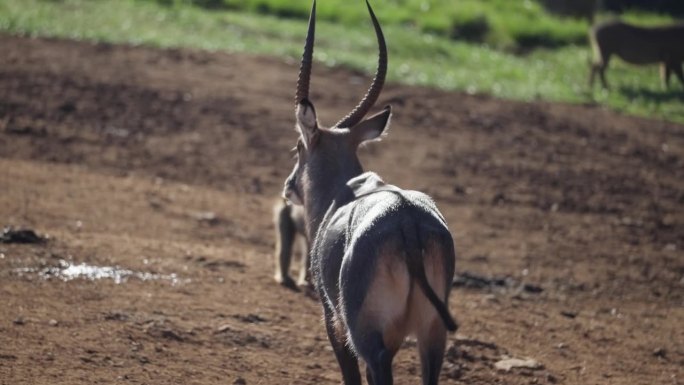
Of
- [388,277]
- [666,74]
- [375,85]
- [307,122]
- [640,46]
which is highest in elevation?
[375,85]

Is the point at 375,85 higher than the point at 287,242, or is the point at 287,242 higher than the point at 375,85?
the point at 375,85

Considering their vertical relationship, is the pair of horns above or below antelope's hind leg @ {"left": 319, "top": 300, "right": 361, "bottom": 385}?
above

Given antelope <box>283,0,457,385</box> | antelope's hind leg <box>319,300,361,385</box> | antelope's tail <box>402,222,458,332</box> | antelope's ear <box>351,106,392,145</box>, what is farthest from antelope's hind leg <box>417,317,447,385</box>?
antelope's ear <box>351,106,392,145</box>

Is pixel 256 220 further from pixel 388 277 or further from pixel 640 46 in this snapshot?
pixel 640 46

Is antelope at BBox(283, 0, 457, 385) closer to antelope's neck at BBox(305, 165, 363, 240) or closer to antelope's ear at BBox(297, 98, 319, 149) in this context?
antelope's neck at BBox(305, 165, 363, 240)

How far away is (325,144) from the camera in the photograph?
23.6ft

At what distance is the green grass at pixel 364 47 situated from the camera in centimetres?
1788

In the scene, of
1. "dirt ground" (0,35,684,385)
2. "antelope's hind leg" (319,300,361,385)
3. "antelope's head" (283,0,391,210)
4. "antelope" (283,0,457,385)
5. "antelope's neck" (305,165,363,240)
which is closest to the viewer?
"antelope" (283,0,457,385)

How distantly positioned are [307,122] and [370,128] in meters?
0.47

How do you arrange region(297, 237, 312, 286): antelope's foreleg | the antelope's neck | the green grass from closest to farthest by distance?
1. the antelope's neck
2. region(297, 237, 312, 286): antelope's foreleg
3. the green grass

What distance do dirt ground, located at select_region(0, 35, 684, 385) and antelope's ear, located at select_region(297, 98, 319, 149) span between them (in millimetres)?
1456

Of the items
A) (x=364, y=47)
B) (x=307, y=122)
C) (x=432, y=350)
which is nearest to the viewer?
(x=432, y=350)

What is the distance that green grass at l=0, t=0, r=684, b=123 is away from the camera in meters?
17.9

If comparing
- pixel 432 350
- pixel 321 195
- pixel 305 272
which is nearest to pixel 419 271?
pixel 432 350
